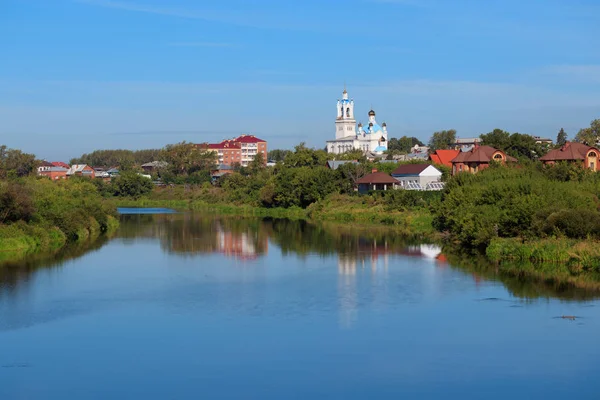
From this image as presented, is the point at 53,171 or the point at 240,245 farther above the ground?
the point at 53,171

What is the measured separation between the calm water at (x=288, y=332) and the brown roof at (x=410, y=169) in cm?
2528

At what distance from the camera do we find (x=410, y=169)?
5216 centimetres

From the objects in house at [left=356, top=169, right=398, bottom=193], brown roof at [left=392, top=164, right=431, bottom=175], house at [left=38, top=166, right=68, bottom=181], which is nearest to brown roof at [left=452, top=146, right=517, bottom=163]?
brown roof at [left=392, top=164, right=431, bottom=175]

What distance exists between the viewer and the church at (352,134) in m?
92.8

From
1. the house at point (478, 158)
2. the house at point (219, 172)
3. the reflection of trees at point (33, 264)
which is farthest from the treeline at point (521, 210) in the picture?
the house at point (219, 172)

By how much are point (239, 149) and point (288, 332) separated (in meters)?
90.1

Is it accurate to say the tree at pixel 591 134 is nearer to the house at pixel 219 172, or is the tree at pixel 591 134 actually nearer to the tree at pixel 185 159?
the house at pixel 219 172

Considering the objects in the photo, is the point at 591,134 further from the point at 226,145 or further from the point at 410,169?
the point at 226,145

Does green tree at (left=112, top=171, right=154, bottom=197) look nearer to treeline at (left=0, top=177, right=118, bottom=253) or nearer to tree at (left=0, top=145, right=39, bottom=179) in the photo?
tree at (left=0, top=145, right=39, bottom=179)

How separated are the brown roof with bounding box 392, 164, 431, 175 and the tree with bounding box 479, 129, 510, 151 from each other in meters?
5.79

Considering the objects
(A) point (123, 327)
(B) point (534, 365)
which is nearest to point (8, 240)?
(A) point (123, 327)

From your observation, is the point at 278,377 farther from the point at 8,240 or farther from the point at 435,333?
the point at 8,240

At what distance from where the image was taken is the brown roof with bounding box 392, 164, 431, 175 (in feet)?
168

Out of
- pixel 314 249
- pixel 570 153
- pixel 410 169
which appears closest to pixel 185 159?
pixel 410 169
